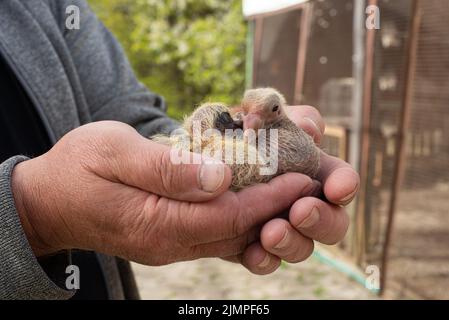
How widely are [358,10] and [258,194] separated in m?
3.82

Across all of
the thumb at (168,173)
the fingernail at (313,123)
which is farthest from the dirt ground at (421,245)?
the thumb at (168,173)

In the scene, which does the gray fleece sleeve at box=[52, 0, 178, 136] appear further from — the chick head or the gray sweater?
the chick head

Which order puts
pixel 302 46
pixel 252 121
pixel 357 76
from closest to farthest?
1. pixel 252 121
2. pixel 357 76
3. pixel 302 46

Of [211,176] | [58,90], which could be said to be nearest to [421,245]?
[58,90]

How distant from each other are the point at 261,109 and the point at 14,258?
32.3 inches

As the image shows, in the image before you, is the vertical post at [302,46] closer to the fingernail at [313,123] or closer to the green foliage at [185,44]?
the fingernail at [313,123]

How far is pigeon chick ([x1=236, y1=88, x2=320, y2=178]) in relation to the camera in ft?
5.20

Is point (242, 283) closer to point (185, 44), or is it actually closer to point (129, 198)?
point (129, 198)

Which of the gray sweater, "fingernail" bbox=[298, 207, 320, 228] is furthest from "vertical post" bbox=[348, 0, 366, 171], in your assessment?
"fingernail" bbox=[298, 207, 320, 228]

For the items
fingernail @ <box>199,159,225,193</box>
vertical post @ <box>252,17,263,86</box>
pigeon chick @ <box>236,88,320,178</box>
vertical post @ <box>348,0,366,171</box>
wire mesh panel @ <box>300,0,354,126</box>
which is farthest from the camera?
vertical post @ <box>252,17,263,86</box>

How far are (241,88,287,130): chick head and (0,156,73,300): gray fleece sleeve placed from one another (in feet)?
2.20

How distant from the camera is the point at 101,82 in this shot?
7.18 ft

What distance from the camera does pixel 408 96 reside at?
13.5ft
